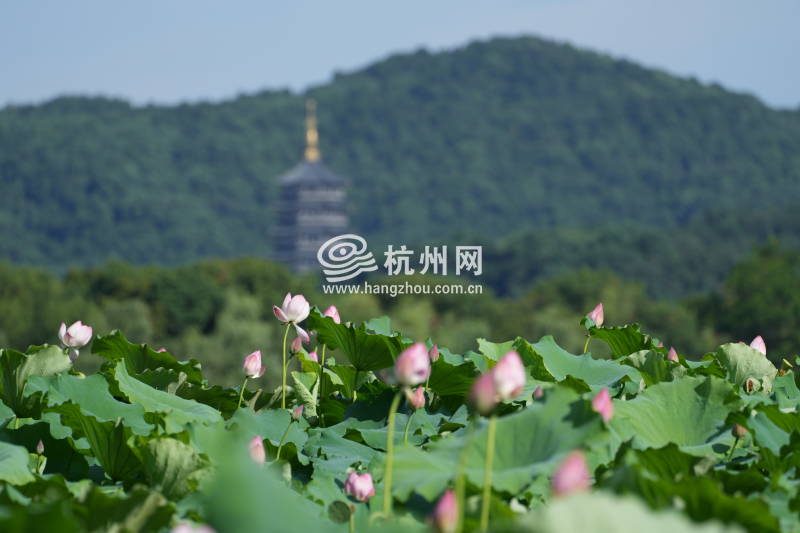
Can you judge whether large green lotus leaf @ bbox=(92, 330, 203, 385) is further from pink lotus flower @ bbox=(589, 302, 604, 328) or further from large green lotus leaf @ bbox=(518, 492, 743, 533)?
large green lotus leaf @ bbox=(518, 492, 743, 533)

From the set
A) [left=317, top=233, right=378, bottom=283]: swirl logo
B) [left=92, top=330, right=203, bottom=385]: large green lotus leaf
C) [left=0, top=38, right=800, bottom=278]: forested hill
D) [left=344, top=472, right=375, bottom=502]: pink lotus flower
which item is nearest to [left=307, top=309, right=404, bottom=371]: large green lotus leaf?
[left=92, top=330, right=203, bottom=385]: large green lotus leaf

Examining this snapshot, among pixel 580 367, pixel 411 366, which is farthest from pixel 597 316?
pixel 411 366

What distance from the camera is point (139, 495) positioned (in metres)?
1.27

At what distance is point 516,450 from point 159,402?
0.73 m

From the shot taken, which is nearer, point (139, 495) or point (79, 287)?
point (139, 495)

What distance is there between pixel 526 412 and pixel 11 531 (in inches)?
30.0

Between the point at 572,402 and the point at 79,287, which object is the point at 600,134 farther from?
the point at 572,402

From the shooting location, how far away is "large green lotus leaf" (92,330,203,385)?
2246mm

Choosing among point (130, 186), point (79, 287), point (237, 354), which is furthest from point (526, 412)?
point (130, 186)

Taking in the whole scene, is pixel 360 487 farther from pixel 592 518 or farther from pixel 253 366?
pixel 253 366

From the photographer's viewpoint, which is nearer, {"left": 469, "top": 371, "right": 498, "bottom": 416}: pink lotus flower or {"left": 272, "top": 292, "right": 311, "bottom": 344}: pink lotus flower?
{"left": 469, "top": 371, "right": 498, "bottom": 416}: pink lotus flower

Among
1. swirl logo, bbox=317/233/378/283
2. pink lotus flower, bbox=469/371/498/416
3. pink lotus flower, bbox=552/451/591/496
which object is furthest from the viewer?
swirl logo, bbox=317/233/378/283

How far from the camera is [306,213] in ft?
294

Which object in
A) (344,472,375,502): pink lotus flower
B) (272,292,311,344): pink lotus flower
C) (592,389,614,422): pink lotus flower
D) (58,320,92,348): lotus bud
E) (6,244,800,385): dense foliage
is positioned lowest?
(6,244,800,385): dense foliage
